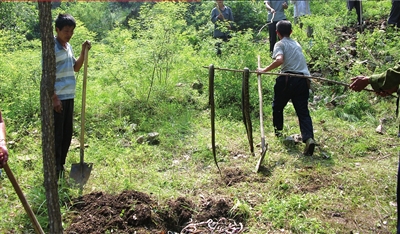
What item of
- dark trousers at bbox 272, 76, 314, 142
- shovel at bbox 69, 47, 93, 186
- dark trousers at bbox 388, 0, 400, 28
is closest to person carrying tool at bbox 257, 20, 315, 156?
dark trousers at bbox 272, 76, 314, 142

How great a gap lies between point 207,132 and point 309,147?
1683 mm

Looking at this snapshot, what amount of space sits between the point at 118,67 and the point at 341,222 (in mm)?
4680

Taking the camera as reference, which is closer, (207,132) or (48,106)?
(48,106)

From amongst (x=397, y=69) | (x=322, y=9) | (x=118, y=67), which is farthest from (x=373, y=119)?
(x=322, y=9)

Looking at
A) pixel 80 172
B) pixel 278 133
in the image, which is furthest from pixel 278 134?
pixel 80 172

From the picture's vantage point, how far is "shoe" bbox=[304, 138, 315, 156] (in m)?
5.17

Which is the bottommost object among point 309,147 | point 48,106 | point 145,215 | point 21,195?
point 145,215

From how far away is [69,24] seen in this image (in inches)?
167

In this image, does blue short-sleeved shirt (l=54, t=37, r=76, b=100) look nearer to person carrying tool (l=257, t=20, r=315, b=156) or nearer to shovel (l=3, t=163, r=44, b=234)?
shovel (l=3, t=163, r=44, b=234)

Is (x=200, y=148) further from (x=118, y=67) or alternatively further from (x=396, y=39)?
(x=396, y=39)

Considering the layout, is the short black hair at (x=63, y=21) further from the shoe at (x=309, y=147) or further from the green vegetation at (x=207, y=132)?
the shoe at (x=309, y=147)

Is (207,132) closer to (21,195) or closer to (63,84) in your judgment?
(63,84)

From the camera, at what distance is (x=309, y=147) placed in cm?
517

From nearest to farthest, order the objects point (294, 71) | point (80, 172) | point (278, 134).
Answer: point (80, 172) < point (294, 71) < point (278, 134)
